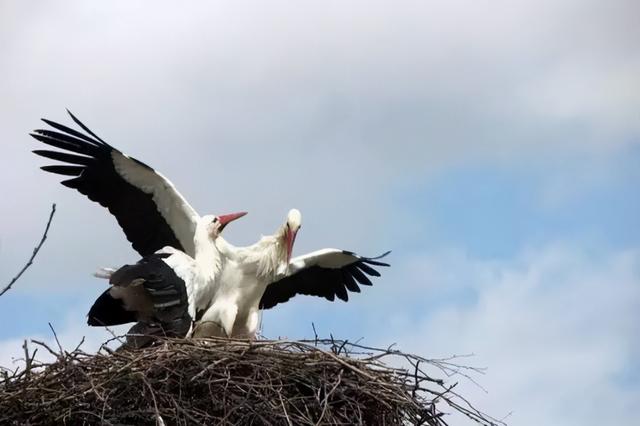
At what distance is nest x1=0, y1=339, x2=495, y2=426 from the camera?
205 inches

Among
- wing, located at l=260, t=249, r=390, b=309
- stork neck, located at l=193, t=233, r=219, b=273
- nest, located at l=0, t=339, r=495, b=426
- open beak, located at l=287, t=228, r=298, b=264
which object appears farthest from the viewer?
wing, located at l=260, t=249, r=390, b=309

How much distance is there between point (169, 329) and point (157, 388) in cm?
105

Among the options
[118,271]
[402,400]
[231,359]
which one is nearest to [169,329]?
[118,271]

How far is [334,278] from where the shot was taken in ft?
25.6

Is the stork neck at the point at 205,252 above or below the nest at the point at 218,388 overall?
above

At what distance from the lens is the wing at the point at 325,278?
7551mm

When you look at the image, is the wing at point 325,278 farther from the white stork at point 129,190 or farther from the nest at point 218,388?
the nest at point 218,388

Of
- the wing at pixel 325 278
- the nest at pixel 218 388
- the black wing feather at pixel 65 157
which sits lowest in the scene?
the nest at pixel 218 388

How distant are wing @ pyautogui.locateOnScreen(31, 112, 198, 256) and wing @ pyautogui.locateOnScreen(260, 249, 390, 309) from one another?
0.80 metres

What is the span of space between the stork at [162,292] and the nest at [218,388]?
663 millimetres

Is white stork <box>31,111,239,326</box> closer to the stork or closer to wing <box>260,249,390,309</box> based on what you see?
the stork

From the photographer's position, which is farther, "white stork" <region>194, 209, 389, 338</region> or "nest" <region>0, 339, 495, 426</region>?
"white stork" <region>194, 209, 389, 338</region>

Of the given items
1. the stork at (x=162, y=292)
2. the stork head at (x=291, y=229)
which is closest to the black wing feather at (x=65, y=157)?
the stork at (x=162, y=292)

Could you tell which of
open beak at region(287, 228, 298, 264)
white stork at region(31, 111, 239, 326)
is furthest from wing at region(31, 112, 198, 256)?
open beak at region(287, 228, 298, 264)
